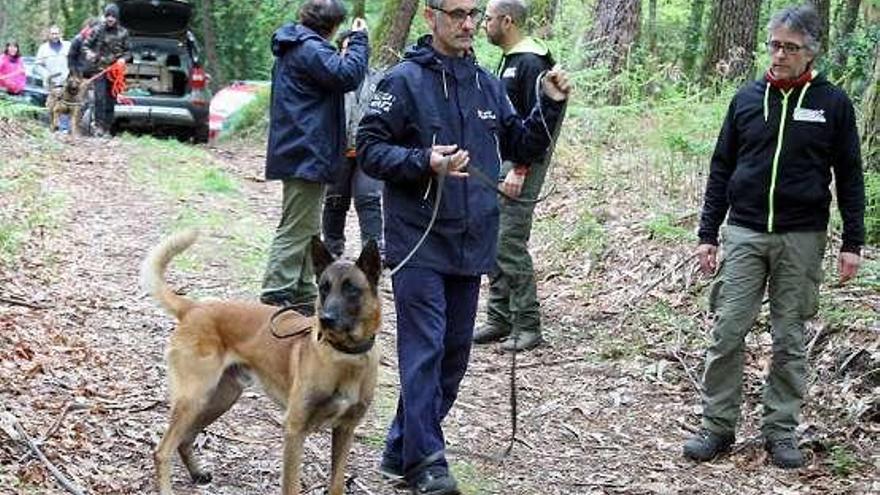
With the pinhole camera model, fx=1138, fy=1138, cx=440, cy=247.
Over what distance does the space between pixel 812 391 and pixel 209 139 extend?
15452 mm

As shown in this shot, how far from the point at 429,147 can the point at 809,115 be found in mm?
1986

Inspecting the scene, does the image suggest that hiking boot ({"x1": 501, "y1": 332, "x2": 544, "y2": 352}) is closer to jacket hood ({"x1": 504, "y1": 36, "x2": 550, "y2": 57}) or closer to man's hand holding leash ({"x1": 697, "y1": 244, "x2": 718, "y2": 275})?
jacket hood ({"x1": 504, "y1": 36, "x2": 550, "y2": 57})

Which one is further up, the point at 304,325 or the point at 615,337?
the point at 304,325

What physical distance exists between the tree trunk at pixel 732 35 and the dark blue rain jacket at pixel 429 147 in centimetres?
908

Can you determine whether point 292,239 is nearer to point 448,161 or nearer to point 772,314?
point 448,161

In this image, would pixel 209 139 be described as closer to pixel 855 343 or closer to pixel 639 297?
pixel 639 297

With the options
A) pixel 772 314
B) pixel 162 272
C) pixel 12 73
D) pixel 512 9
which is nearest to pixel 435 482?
pixel 162 272

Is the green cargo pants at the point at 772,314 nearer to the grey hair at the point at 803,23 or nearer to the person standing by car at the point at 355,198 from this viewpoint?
the grey hair at the point at 803,23

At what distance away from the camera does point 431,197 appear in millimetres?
4930

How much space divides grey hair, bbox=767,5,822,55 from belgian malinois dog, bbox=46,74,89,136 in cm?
1408

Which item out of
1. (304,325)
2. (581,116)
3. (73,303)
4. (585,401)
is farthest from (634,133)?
(304,325)

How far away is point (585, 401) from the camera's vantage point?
7.00 m

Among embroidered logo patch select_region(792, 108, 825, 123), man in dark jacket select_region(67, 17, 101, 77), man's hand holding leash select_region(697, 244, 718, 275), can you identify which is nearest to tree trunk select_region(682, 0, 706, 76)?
man in dark jacket select_region(67, 17, 101, 77)

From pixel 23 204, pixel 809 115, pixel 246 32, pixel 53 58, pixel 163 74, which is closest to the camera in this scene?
pixel 809 115
